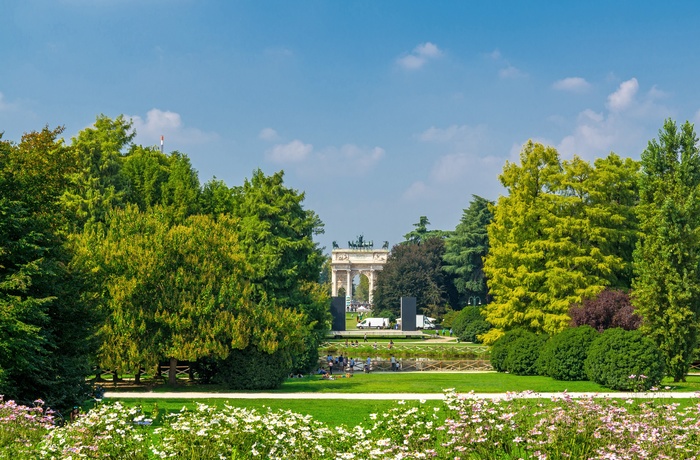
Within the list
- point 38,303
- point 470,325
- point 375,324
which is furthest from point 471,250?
point 38,303

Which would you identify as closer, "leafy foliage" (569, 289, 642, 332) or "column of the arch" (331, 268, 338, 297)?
"leafy foliage" (569, 289, 642, 332)

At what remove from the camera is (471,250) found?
7456 cm

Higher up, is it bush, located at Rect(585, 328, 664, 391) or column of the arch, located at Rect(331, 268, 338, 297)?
column of the arch, located at Rect(331, 268, 338, 297)

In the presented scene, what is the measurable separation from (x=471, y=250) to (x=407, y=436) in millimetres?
65472

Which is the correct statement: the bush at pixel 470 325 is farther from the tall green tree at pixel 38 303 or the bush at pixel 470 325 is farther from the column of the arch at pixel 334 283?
the column of the arch at pixel 334 283

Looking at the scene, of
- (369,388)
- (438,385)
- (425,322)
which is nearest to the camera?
(369,388)

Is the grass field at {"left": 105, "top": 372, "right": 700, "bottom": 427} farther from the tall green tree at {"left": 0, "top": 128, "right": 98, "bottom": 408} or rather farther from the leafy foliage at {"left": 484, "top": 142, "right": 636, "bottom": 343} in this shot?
the leafy foliage at {"left": 484, "top": 142, "right": 636, "bottom": 343}

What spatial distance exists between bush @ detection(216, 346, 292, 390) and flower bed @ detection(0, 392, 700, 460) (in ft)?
54.6

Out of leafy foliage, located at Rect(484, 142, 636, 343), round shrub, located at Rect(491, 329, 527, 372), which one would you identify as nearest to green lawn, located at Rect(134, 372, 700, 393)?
round shrub, located at Rect(491, 329, 527, 372)

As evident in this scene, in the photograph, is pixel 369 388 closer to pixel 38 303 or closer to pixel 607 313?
pixel 607 313

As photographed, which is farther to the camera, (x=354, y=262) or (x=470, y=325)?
(x=354, y=262)

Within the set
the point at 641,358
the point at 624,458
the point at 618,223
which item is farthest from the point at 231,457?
the point at 618,223

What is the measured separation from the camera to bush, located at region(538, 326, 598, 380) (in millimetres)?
28703

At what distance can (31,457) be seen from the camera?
9484 millimetres
